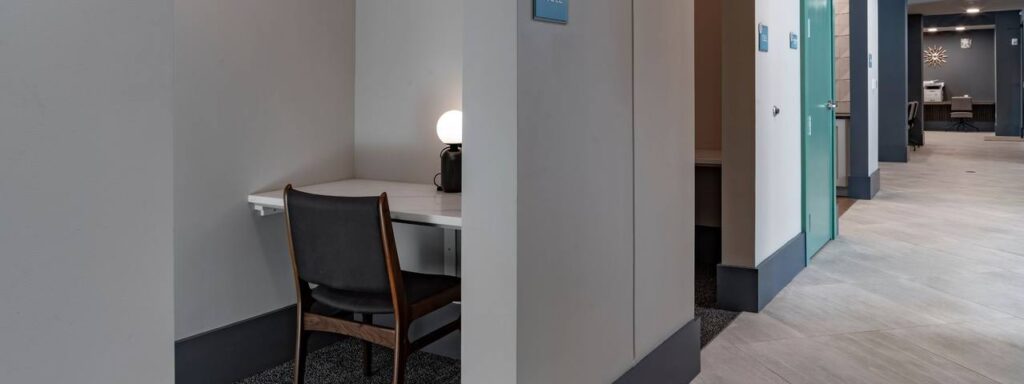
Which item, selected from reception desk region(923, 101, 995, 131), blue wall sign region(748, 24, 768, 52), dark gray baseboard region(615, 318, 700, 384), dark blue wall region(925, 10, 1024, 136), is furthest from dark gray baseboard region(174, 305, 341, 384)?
reception desk region(923, 101, 995, 131)

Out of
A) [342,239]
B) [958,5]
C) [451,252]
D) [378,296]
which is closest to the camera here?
[342,239]

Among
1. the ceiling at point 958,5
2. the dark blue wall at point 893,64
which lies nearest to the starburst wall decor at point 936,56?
the ceiling at point 958,5

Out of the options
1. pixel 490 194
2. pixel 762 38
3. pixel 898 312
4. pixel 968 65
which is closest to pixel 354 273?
pixel 490 194

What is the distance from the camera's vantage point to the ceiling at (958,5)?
14.2 m

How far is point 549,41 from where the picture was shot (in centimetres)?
183

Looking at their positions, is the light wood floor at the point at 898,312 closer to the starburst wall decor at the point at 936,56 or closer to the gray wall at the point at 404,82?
the gray wall at the point at 404,82

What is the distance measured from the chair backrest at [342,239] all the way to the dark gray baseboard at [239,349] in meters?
0.64

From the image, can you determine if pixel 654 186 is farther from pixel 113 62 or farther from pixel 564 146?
pixel 113 62

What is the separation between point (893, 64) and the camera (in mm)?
10328

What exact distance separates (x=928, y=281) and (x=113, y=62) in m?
4.26

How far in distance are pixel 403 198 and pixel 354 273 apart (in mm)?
516

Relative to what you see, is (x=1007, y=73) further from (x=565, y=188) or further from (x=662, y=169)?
(x=565, y=188)

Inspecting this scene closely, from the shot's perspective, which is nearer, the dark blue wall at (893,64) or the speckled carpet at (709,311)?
the speckled carpet at (709,311)

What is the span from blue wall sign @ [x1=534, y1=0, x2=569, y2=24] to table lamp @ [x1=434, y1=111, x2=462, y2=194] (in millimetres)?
876
